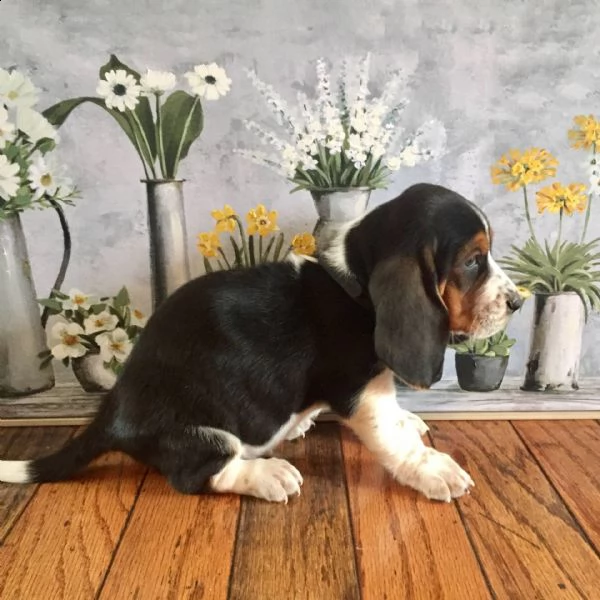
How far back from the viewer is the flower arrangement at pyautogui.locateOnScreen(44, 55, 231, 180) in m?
2.16

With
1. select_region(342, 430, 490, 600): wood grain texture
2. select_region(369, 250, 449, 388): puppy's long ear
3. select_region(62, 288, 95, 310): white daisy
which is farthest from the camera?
select_region(62, 288, 95, 310): white daisy

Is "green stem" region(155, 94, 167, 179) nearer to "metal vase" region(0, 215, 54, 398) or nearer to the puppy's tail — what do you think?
"metal vase" region(0, 215, 54, 398)

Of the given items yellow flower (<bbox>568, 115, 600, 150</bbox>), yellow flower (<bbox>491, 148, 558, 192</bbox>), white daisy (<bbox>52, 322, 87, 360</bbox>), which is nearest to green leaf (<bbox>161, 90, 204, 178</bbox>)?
white daisy (<bbox>52, 322, 87, 360</bbox>)

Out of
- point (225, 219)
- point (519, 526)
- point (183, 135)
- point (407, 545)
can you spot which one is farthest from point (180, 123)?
point (519, 526)

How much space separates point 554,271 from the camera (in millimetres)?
2305

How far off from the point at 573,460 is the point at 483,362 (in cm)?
44

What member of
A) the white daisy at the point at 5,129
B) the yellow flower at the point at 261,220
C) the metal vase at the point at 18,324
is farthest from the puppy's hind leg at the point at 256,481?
the white daisy at the point at 5,129

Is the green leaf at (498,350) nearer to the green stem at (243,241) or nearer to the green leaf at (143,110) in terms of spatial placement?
the green stem at (243,241)

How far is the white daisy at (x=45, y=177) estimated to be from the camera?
222 centimetres

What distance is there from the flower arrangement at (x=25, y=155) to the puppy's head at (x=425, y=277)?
1.03 metres

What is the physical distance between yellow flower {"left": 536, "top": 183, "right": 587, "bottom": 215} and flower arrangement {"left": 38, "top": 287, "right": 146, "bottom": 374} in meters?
1.42

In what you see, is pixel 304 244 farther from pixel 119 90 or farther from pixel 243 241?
pixel 119 90

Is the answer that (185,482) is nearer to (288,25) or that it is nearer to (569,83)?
(288,25)

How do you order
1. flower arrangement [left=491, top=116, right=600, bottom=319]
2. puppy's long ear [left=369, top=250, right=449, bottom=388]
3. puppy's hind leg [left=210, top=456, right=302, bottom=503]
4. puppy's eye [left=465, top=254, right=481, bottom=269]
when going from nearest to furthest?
puppy's long ear [left=369, top=250, right=449, bottom=388] < puppy's eye [left=465, top=254, right=481, bottom=269] < puppy's hind leg [left=210, top=456, right=302, bottom=503] < flower arrangement [left=491, top=116, right=600, bottom=319]
